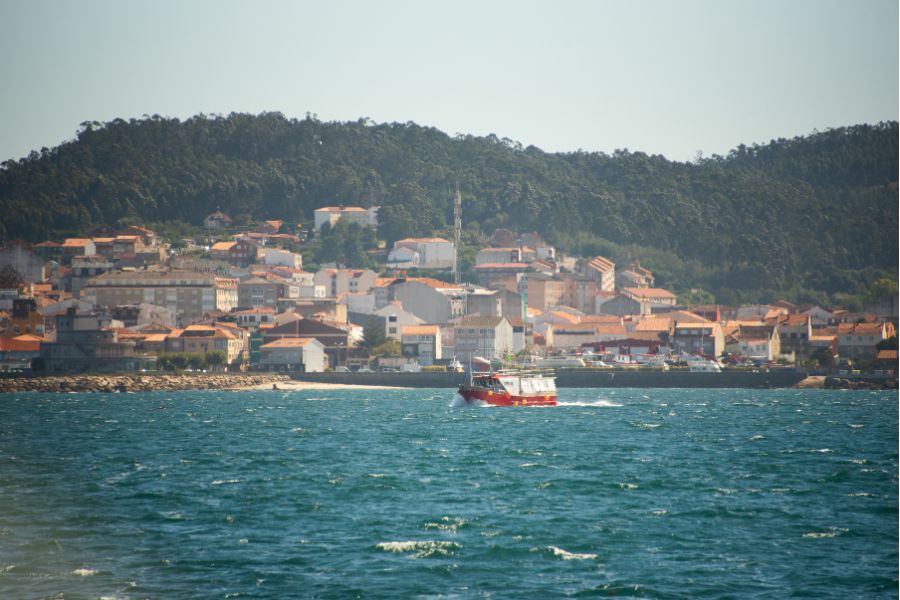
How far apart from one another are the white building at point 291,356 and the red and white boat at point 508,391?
37505mm

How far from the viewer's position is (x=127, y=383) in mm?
99438

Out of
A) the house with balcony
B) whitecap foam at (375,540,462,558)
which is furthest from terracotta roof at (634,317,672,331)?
whitecap foam at (375,540,462,558)

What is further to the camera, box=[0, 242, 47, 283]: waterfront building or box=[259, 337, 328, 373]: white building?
box=[0, 242, 47, 283]: waterfront building

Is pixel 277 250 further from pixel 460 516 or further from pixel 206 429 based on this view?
pixel 460 516

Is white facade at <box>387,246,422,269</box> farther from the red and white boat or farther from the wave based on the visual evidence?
the wave

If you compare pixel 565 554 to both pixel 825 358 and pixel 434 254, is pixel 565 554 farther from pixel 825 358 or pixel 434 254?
pixel 434 254

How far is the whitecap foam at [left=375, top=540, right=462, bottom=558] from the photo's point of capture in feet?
86.6

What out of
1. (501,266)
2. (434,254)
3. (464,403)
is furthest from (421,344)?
(434,254)

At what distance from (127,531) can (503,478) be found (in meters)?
12.2

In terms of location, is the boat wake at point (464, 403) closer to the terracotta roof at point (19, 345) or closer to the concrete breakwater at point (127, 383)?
the concrete breakwater at point (127, 383)

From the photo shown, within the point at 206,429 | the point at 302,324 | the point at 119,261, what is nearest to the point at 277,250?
the point at 119,261

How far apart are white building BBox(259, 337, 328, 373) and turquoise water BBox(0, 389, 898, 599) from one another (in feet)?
172

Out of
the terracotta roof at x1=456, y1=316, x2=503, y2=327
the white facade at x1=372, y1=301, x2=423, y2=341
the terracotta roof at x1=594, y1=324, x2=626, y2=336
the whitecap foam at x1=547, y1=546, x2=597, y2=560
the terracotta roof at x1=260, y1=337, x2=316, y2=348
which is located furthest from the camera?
the terracotta roof at x1=594, y1=324, x2=626, y2=336

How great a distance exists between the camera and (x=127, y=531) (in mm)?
28609
